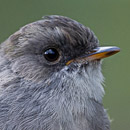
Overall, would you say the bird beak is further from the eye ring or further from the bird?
the eye ring

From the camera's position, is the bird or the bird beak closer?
the bird

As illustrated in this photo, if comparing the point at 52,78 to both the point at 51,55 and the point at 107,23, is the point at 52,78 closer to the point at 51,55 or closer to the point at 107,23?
the point at 51,55

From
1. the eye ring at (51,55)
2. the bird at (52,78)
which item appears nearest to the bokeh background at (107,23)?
the bird at (52,78)

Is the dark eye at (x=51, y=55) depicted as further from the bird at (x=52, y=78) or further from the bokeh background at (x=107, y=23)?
the bokeh background at (x=107, y=23)

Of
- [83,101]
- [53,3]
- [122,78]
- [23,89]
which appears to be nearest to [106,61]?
[83,101]

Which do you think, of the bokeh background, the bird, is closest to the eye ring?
the bird

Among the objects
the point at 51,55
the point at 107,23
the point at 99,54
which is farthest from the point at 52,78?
the point at 107,23
